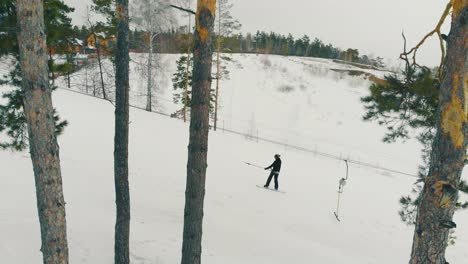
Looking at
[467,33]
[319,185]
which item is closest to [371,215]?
[319,185]

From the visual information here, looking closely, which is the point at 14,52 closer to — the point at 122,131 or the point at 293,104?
the point at 122,131

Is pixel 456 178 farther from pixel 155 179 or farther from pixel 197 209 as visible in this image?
pixel 155 179

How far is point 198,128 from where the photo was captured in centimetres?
408

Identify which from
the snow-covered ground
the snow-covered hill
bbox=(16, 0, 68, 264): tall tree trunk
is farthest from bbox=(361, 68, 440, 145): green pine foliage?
the snow-covered hill

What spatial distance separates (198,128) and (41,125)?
164cm

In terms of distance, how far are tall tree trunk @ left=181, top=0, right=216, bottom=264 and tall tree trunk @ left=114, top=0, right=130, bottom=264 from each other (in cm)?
167

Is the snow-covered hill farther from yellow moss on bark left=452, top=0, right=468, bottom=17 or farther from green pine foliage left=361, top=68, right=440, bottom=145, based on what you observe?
yellow moss on bark left=452, top=0, right=468, bottom=17

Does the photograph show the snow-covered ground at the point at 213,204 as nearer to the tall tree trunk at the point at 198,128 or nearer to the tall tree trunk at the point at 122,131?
the tall tree trunk at the point at 122,131

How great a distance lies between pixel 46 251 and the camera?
3.64m

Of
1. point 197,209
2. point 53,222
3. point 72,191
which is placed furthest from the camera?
point 72,191

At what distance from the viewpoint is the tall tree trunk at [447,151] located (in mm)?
2826

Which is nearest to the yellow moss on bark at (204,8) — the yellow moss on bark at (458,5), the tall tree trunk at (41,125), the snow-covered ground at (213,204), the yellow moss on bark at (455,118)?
the tall tree trunk at (41,125)

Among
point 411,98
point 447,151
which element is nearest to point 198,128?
point 447,151

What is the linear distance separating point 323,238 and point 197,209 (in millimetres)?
5701
